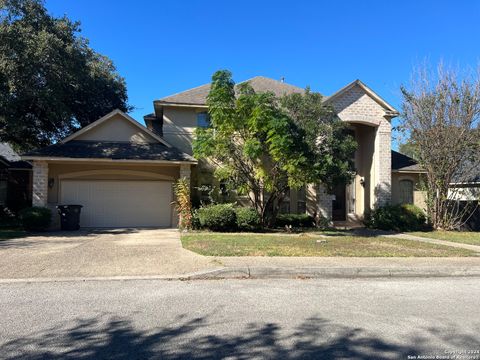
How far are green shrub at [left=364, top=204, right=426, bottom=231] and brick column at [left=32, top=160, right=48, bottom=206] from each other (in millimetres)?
14739

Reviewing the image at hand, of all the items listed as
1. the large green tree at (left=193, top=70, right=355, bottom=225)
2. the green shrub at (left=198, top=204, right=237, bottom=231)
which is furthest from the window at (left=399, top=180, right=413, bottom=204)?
the green shrub at (left=198, top=204, right=237, bottom=231)

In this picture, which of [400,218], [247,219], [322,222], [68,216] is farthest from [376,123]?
[68,216]

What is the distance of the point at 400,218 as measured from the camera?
18234mm

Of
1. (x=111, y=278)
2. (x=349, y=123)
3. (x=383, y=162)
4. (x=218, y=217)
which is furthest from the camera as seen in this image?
(x=383, y=162)

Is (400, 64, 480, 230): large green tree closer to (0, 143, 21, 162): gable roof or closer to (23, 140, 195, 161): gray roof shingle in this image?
(23, 140, 195, 161): gray roof shingle

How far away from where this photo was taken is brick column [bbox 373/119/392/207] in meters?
20.0

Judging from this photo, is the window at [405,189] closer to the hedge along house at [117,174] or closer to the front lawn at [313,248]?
the front lawn at [313,248]

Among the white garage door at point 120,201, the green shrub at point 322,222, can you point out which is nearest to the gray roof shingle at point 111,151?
the white garage door at point 120,201

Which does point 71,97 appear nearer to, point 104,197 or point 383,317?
point 104,197

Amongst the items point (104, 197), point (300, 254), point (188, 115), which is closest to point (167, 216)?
point (104, 197)

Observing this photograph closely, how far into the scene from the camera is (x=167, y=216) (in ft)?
61.4

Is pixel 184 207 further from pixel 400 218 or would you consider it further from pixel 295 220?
pixel 400 218

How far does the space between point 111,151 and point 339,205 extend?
1184cm

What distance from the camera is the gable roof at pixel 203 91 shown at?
1948 cm
